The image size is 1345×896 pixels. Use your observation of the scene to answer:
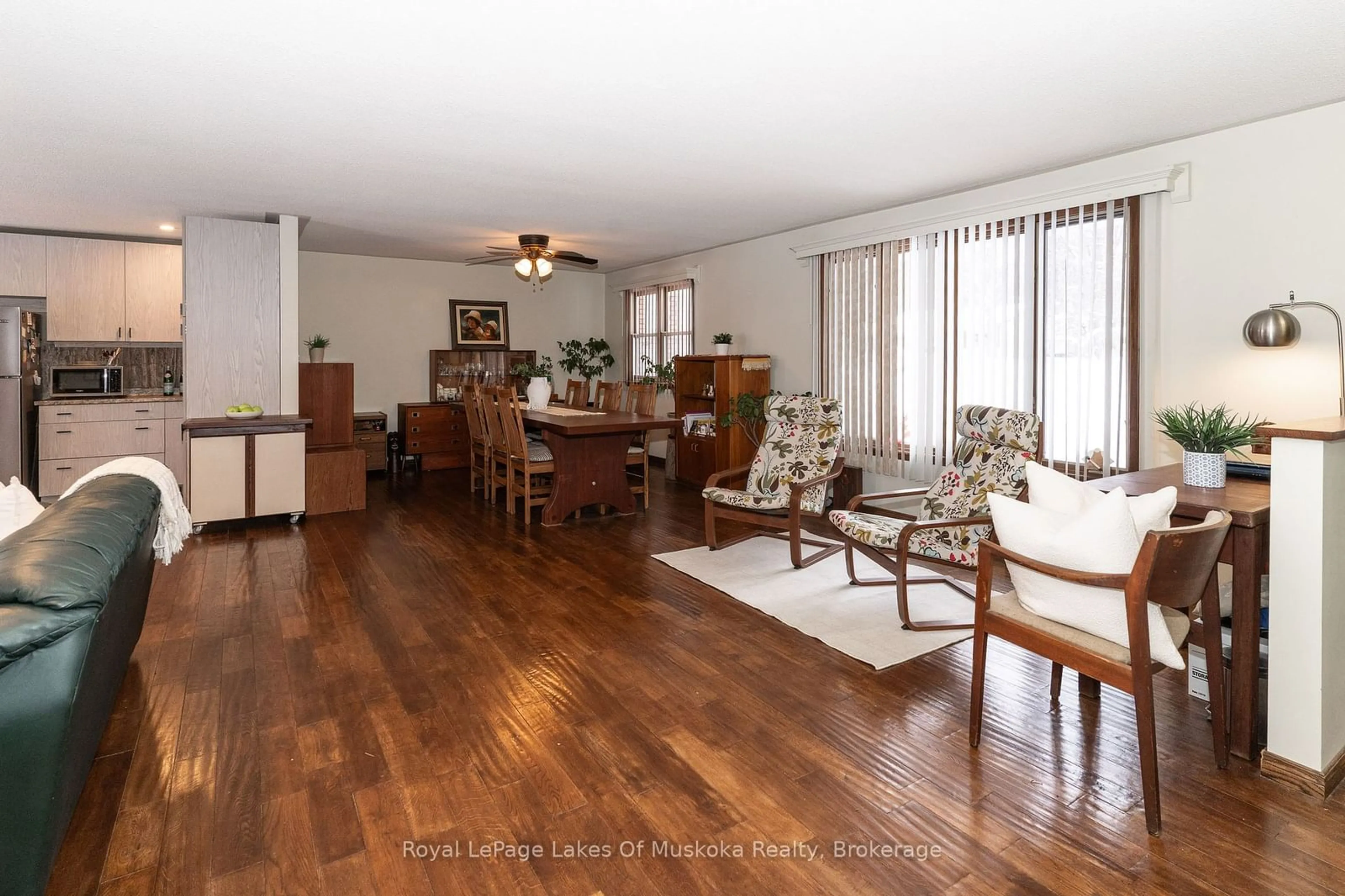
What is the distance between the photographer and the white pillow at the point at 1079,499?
2.19 metres

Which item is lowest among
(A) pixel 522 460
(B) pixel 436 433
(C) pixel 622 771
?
(C) pixel 622 771

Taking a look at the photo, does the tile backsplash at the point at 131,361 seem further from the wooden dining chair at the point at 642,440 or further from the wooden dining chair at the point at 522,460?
the wooden dining chair at the point at 642,440

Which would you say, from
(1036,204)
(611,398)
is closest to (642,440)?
(611,398)

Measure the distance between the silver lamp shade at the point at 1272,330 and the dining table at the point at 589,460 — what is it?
368cm

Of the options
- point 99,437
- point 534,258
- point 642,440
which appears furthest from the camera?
point 642,440

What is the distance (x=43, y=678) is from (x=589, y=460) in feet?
15.0

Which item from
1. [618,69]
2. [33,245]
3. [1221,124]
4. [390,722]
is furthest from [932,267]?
[33,245]

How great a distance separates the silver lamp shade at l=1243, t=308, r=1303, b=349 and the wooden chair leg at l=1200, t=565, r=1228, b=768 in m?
1.88

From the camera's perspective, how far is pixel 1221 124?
387 centimetres

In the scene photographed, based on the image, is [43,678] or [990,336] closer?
[43,678]

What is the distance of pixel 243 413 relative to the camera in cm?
589

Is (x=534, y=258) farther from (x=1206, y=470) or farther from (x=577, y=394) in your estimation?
(x=1206, y=470)

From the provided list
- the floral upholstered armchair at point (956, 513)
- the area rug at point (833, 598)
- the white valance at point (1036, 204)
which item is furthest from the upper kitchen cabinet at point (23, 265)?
the floral upholstered armchair at point (956, 513)

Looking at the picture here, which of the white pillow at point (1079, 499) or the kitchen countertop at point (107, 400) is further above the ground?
the kitchen countertop at point (107, 400)
